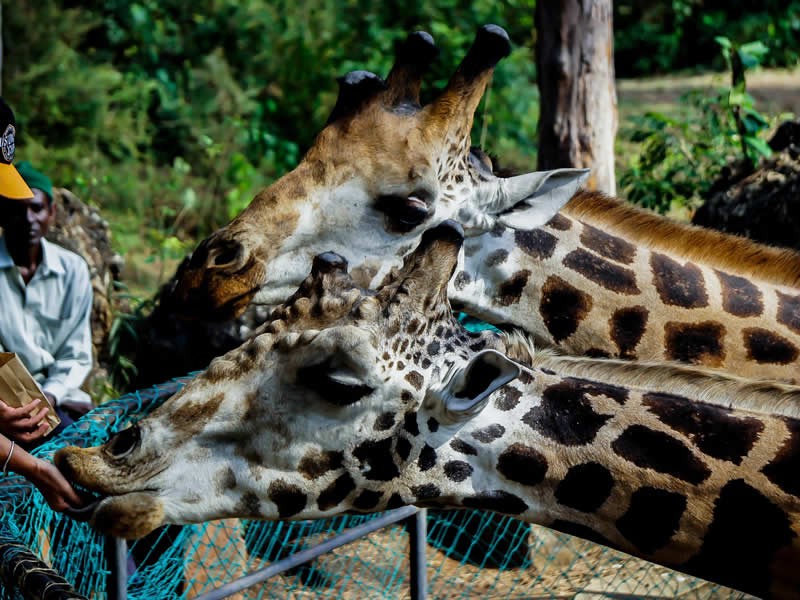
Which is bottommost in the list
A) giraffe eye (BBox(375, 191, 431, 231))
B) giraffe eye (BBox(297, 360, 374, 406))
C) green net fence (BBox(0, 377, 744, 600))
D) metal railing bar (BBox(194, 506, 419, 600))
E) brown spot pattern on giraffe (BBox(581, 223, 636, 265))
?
green net fence (BBox(0, 377, 744, 600))

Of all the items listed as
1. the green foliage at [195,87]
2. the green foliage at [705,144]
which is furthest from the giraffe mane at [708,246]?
the green foliage at [195,87]

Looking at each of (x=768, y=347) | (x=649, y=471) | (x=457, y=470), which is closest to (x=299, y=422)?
(x=457, y=470)

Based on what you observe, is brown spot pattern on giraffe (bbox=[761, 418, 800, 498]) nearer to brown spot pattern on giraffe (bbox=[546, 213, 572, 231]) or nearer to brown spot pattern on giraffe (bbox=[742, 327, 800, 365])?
brown spot pattern on giraffe (bbox=[742, 327, 800, 365])

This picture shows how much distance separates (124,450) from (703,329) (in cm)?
217

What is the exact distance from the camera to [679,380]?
97.3 inches

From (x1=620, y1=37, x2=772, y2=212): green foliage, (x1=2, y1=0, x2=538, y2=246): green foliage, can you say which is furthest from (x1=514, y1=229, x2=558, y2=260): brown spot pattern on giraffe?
(x1=2, y1=0, x2=538, y2=246): green foliage

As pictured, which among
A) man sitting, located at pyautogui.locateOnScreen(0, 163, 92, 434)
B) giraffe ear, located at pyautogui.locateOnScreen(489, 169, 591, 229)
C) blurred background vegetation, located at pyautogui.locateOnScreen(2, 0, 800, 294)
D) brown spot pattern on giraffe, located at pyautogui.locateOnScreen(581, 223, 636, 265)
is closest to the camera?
giraffe ear, located at pyautogui.locateOnScreen(489, 169, 591, 229)

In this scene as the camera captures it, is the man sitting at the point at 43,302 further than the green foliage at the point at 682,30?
No

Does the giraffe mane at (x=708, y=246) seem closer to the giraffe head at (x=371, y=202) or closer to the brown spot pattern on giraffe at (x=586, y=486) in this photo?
the giraffe head at (x=371, y=202)

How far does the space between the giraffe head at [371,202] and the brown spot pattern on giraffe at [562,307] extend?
10.0 inches

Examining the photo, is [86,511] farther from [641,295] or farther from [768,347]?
[768,347]

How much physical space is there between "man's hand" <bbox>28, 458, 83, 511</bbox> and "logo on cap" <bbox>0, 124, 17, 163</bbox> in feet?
4.17

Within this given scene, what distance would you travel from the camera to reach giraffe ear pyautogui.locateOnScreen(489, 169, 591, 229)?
3633 millimetres

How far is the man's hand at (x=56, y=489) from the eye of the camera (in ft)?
8.36
